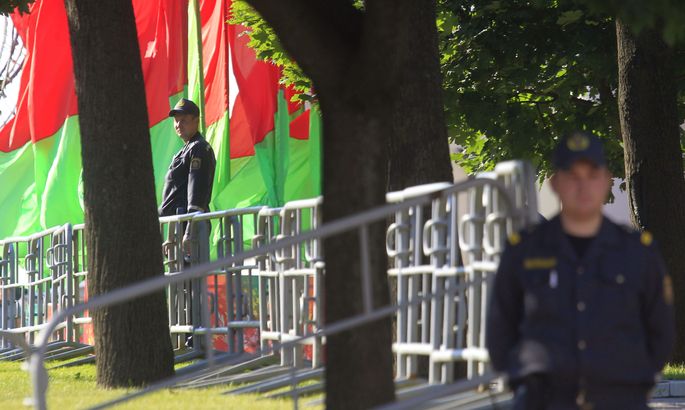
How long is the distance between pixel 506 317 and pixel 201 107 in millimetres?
20837

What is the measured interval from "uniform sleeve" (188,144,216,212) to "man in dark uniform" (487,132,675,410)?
8.76 metres

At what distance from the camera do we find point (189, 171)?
13891 millimetres

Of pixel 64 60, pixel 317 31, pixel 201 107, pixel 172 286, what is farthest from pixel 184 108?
pixel 64 60

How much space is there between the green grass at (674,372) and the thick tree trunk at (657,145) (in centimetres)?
18

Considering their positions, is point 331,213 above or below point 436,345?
above

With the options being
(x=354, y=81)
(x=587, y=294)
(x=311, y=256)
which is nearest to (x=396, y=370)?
(x=311, y=256)

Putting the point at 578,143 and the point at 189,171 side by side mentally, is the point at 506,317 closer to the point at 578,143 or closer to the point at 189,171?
the point at 578,143

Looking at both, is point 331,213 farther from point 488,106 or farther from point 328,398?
point 488,106

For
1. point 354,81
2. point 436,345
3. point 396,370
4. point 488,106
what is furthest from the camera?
point 488,106

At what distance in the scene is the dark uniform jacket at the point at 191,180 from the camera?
13680 mm

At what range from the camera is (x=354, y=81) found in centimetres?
667

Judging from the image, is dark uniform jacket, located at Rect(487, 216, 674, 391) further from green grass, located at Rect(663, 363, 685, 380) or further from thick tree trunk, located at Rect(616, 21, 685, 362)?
thick tree trunk, located at Rect(616, 21, 685, 362)

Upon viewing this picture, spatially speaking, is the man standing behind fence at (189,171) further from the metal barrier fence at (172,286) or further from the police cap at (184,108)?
the metal barrier fence at (172,286)

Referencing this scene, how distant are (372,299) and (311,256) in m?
3.58
